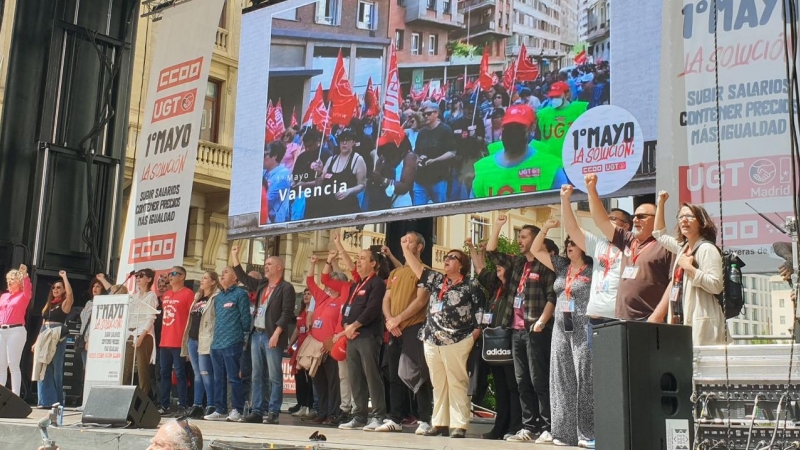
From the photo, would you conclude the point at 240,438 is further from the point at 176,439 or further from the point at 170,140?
the point at 170,140

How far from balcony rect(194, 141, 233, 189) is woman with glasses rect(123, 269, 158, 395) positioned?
36.5 feet

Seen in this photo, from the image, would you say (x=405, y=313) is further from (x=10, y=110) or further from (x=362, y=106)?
(x=10, y=110)

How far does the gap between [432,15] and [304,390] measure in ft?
12.9

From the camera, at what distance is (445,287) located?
22.3ft

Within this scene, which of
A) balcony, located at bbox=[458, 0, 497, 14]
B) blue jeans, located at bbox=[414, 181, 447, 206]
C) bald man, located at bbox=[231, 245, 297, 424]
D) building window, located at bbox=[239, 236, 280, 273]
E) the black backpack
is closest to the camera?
the black backpack

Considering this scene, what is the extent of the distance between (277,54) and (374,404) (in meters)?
4.32

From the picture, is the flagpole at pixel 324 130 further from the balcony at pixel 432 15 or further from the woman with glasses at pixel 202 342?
the woman with glasses at pixel 202 342

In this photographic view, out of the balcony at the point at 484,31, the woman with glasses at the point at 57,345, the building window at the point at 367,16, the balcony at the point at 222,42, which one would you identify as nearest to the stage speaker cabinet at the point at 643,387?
the balcony at the point at 484,31

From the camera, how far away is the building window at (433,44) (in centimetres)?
861

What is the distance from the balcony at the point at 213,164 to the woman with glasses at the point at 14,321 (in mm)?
10609

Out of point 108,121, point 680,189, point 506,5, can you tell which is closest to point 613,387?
point 680,189

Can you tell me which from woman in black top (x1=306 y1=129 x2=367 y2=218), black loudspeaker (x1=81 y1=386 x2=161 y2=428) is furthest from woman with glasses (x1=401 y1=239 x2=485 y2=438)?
woman in black top (x1=306 y1=129 x2=367 y2=218)

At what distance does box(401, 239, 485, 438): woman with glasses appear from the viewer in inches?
261

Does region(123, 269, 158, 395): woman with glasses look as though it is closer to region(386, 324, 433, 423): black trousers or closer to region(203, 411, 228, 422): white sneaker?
region(203, 411, 228, 422): white sneaker
